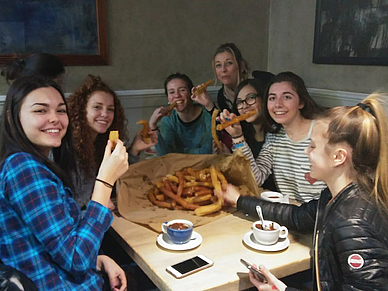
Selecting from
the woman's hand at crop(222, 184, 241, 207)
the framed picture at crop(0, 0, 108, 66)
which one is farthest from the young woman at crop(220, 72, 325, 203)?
the framed picture at crop(0, 0, 108, 66)

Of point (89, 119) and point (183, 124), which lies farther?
point (183, 124)

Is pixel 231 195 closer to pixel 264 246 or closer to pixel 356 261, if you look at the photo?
pixel 264 246

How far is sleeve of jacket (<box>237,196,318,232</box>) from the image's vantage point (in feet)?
4.62

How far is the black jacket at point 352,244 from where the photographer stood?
0.98 m

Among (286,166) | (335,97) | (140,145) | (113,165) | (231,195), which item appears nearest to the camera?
(113,165)

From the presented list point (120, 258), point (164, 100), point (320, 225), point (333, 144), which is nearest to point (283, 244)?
point (320, 225)

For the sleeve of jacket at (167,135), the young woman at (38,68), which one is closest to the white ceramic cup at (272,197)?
the sleeve of jacket at (167,135)

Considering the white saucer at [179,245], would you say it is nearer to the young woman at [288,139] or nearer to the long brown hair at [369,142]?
the long brown hair at [369,142]

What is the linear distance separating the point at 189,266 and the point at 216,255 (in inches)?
5.0

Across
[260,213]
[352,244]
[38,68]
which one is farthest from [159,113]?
[352,244]

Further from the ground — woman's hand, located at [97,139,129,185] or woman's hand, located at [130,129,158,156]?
woman's hand, located at [97,139,129,185]

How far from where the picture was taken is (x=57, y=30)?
279 centimetres

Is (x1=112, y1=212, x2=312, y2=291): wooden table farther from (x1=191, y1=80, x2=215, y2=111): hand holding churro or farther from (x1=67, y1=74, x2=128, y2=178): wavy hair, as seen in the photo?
(x1=191, y1=80, x2=215, y2=111): hand holding churro

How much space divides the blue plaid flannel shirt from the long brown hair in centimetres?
88
